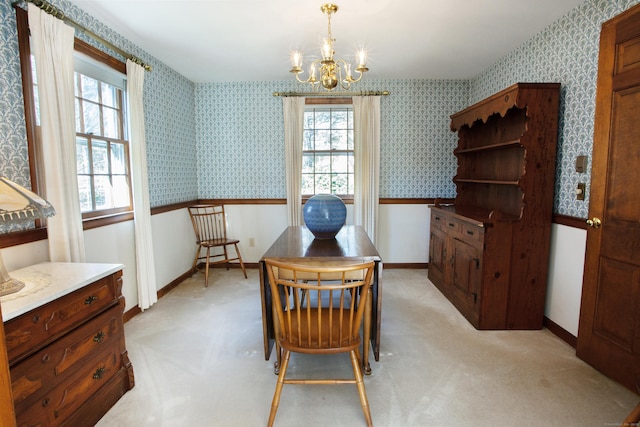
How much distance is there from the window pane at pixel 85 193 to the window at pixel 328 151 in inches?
96.9

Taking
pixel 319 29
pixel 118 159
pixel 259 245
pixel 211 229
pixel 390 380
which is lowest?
pixel 390 380

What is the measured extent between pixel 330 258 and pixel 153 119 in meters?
2.53

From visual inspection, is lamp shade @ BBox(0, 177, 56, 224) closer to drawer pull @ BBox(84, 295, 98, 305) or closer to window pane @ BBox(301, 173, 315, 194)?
drawer pull @ BBox(84, 295, 98, 305)

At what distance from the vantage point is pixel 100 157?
2.77m

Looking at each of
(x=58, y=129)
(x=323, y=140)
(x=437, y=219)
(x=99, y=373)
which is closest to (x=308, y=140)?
(x=323, y=140)

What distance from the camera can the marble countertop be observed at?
1356mm

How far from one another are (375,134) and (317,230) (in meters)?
2.12

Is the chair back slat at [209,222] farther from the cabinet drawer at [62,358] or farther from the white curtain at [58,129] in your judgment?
the cabinet drawer at [62,358]

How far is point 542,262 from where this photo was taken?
8.82ft

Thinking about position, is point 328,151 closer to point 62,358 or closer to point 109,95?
point 109,95

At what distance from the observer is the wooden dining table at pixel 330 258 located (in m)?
2.07

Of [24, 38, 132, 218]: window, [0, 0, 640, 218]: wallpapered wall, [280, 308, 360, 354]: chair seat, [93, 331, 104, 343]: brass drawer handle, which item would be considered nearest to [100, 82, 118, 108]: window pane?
[24, 38, 132, 218]: window

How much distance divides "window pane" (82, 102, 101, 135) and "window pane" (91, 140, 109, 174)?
95 mm

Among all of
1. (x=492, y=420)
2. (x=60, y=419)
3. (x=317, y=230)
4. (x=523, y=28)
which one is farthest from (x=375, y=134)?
(x=60, y=419)
